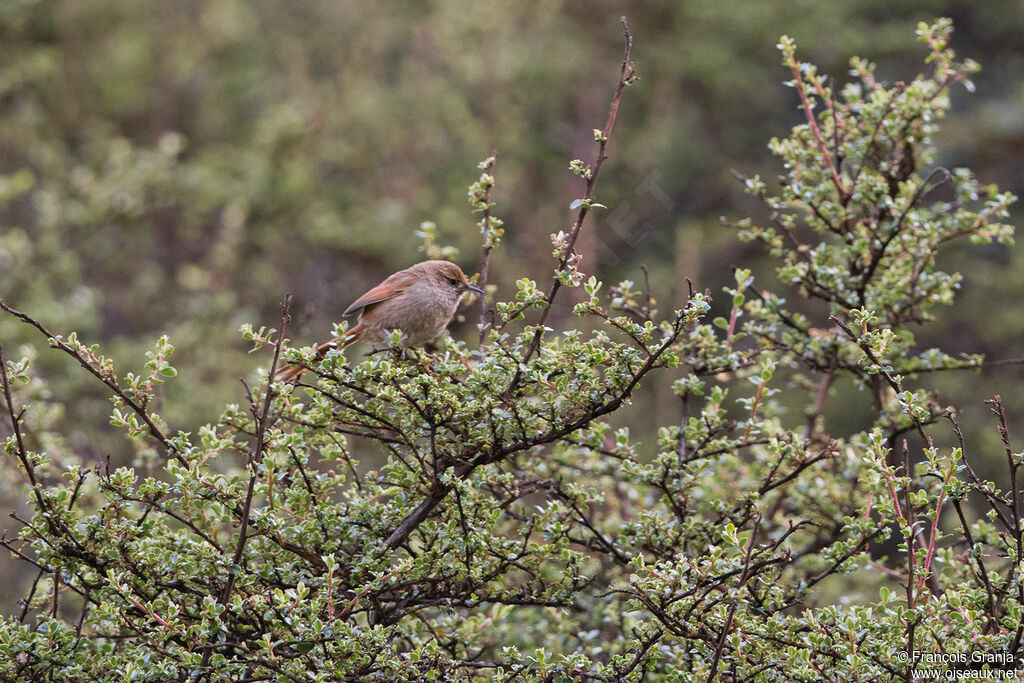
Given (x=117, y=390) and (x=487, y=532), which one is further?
(x=487, y=532)

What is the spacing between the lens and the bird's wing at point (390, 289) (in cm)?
491

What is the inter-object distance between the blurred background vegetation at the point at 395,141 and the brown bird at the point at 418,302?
4942mm

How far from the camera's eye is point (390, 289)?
4.96 metres

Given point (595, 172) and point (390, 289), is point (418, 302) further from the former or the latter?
point (595, 172)

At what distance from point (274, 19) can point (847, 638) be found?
16221mm

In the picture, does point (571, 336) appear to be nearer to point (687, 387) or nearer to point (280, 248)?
point (687, 387)

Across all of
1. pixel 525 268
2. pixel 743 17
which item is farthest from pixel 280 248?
pixel 743 17

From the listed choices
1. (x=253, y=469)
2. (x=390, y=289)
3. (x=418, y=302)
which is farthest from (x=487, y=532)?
(x=390, y=289)

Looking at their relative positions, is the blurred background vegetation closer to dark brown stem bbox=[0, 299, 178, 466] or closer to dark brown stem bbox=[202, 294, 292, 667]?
dark brown stem bbox=[0, 299, 178, 466]

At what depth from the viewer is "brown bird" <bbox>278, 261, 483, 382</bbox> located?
464cm

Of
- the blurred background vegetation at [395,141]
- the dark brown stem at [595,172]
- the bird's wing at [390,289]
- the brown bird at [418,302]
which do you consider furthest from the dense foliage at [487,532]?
the blurred background vegetation at [395,141]

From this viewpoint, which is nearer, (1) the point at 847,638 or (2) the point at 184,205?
(1) the point at 847,638

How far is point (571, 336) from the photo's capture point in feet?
9.89

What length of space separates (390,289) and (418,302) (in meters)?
0.34
